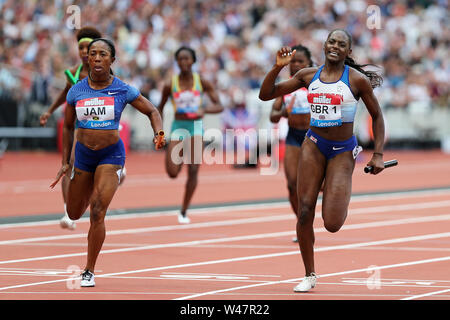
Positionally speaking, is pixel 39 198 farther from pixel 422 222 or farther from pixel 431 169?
pixel 431 169

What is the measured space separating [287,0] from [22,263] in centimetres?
2573

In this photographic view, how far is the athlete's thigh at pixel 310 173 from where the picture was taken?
9555 millimetres

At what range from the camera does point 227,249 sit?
1258 cm

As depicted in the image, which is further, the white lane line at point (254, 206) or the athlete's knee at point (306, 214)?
the white lane line at point (254, 206)

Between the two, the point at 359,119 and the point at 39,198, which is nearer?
the point at 39,198

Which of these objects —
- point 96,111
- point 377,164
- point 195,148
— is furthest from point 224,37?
point 377,164

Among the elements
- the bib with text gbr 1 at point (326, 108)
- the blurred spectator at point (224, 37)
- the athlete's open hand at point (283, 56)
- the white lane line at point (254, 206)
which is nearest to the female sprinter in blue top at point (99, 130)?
the athlete's open hand at point (283, 56)

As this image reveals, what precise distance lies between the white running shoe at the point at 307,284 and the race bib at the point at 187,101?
6.54m

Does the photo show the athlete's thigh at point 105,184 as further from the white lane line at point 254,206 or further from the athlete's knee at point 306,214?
the white lane line at point 254,206

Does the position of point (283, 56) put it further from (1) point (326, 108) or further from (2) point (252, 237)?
(2) point (252, 237)

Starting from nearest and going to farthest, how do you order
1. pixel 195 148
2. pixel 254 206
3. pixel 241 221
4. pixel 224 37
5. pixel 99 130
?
pixel 99 130
pixel 195 148
pixel 241 221
pixel 254 206
pixel 224 37

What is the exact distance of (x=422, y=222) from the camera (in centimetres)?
1572

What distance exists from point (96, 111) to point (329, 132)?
2.26 metres
